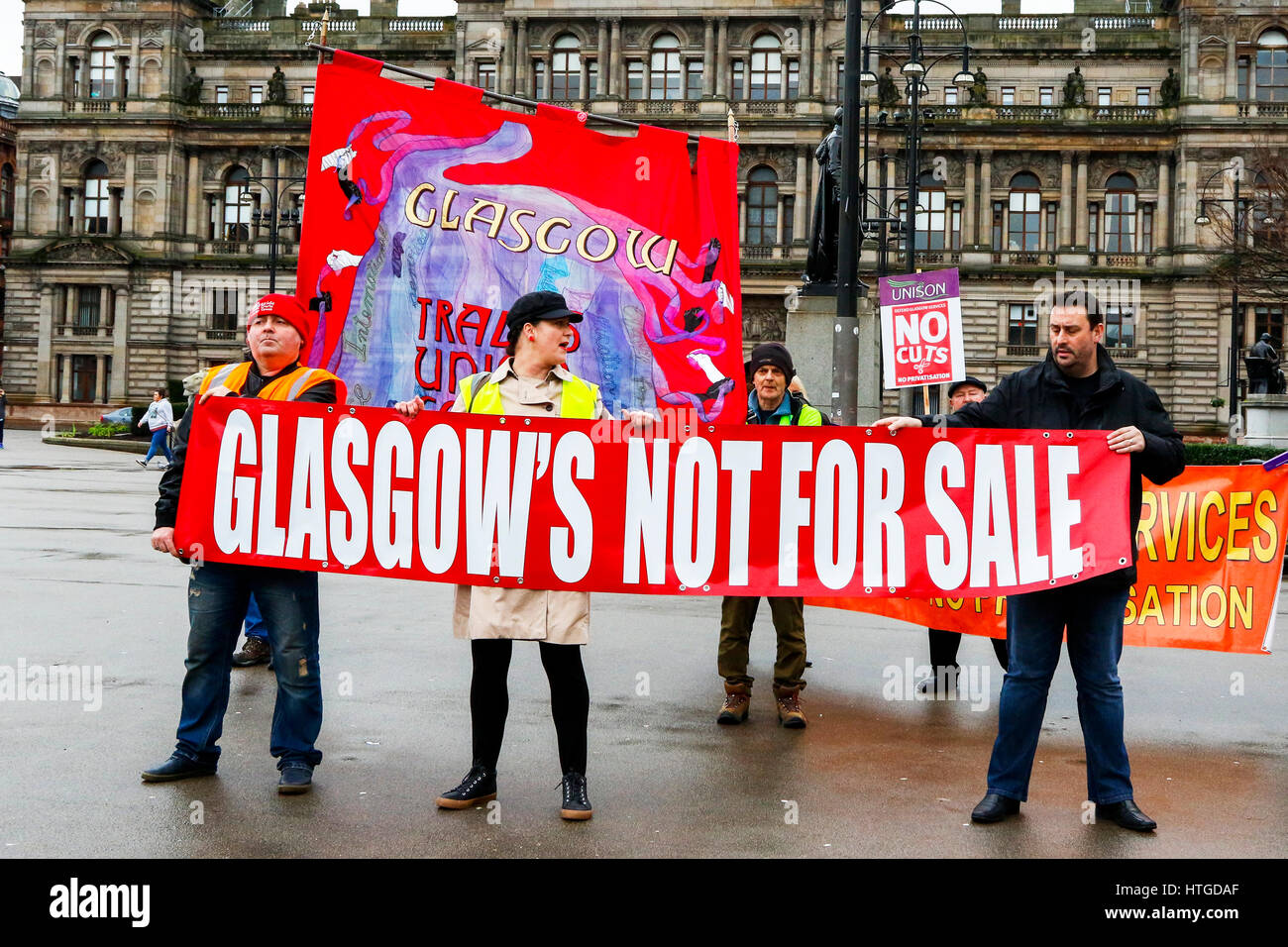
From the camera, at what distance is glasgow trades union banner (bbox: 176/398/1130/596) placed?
5645 mm

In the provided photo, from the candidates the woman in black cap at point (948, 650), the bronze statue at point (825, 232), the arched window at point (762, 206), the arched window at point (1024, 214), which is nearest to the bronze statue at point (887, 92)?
the arched window at point (762, 206)

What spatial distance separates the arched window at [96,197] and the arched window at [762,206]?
102ft

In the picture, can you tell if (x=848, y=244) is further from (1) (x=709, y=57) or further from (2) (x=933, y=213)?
(1) (x=709, y=57)

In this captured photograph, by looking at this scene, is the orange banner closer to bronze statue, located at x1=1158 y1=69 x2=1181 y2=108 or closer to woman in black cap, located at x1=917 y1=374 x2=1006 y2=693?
woman in black cap, located at x1=917 y1=374 x2=1006 y2=693

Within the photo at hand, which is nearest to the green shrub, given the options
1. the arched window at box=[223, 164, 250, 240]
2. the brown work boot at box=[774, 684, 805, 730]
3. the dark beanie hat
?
the dark beanie hat

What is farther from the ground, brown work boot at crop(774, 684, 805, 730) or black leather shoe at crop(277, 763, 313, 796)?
brown work boot at crop(774, 684, 805, 730)

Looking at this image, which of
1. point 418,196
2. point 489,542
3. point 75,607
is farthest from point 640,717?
point 75,607

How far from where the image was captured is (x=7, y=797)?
17.4 ft

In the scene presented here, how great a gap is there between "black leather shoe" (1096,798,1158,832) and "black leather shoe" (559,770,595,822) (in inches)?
82.7

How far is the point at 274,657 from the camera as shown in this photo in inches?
228

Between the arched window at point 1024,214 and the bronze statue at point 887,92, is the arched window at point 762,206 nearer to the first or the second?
the bronze statue at point 887,92

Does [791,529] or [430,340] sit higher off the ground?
[430,340]
